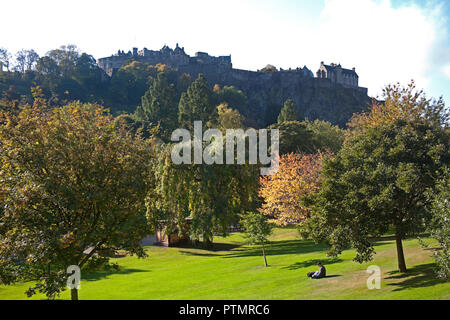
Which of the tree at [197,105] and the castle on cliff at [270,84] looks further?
the castle on cliff at [270,84]

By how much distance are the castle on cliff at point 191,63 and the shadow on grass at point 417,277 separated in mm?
134860

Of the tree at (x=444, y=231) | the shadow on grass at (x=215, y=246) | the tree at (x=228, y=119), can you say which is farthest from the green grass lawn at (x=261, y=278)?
the tree at (x=228, y=119)

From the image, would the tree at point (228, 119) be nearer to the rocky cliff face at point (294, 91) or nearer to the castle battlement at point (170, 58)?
the rocky cliff face at point (294, 91)

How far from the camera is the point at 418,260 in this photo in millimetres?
21969

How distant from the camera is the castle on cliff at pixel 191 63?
151250 millimetres

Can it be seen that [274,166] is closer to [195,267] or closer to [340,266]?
[195,267]

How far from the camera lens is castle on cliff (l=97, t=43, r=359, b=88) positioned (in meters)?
151

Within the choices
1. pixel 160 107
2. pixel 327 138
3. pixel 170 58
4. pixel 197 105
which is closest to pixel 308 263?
pixel 327 138

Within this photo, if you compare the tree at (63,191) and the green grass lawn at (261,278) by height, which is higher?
the tree at (63,191)

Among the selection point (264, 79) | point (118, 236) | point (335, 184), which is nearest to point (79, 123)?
point (118, 236)

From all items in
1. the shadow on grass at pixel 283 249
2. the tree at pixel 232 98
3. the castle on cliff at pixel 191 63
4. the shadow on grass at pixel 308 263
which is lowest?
the shadow on grass at pixel 283 249

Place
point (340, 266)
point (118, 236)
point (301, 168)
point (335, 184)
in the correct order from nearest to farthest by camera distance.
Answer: point (118, 236) < point (335, 184) < point (340, 266) < point (301, 168)

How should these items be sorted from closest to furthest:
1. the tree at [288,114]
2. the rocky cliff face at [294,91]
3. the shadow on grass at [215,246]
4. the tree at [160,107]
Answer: the shadow on grass at [215,246], the tree at [288,114], the tree at [160,107], the rocky cliff face at [294,91]
